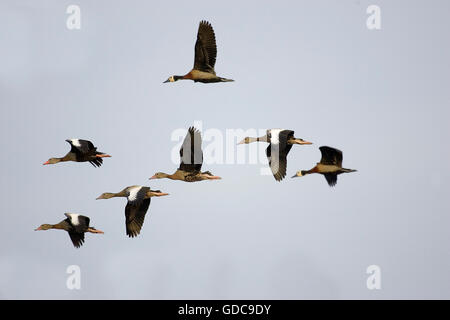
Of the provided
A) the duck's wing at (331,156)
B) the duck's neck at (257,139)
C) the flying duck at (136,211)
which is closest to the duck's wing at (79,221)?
the flying duck at (136,211)

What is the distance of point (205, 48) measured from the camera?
32812 mm

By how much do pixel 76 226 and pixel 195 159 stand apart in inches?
161

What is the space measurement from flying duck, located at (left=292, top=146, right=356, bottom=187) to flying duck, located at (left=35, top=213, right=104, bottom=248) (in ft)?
21.9

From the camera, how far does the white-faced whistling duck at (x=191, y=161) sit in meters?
31.3

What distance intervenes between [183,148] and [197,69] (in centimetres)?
295

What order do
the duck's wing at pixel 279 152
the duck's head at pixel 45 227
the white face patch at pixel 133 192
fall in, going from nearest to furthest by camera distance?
A: the white face patch at pixel 133 192 → the duck's wing at pixel 279 152 → the duck's head at pixel 45 227

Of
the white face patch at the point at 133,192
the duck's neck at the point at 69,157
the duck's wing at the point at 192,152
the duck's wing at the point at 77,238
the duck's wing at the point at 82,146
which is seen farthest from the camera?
the duck's neck at the point at 69,157

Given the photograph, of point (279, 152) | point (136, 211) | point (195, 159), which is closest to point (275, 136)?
point (279, 152)

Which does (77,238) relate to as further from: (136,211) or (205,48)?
(205,48)

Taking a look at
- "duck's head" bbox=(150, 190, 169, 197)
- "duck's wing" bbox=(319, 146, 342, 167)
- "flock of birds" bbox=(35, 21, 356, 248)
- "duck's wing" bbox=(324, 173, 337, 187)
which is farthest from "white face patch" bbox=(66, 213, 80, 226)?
"duck's wing" bbox=(324, 173, 337, 187)

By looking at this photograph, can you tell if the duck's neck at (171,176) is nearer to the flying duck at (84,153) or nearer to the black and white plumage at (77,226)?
the flying duck at (84,153)

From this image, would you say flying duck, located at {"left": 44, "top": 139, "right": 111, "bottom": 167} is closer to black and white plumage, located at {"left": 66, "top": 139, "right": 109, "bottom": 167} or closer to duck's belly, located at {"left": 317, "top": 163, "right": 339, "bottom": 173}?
black and white plumage, located at {"left": 66, "top": 139, "right": 109, "bottom": 167}

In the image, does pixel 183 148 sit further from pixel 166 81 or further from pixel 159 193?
pixel 166 81
